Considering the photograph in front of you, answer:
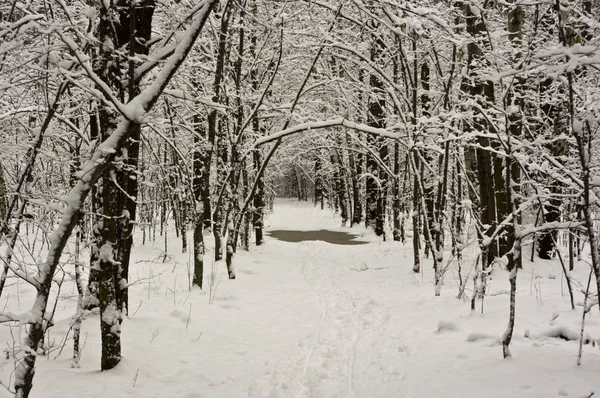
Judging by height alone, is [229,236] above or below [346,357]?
above

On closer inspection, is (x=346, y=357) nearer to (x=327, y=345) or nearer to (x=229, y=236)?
(x=327, y=345)

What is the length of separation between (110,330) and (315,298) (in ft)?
16.1

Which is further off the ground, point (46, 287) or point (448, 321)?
point (46, 287)

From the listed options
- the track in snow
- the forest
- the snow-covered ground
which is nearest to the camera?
the forest

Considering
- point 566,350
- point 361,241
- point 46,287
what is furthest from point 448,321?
point 361,241

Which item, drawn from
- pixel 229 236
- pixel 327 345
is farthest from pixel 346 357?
pixel 229 236

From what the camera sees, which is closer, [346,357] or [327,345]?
[346,357]

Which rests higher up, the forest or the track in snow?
the forest

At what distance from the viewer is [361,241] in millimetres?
18969

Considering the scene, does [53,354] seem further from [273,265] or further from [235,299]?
[273,265]

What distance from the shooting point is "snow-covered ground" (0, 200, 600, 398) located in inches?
159

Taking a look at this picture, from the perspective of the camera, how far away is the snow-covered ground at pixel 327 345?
405 centimetres

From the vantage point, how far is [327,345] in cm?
573

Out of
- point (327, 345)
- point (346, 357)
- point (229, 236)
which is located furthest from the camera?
point (229, 236)
